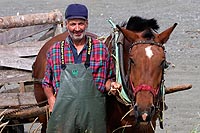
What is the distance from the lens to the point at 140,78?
6.32 meters

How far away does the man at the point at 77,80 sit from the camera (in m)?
6.28

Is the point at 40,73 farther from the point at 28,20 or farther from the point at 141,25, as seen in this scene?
the point at 141,25

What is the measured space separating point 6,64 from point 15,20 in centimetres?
57

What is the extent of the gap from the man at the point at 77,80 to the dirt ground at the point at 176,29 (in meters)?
2.18

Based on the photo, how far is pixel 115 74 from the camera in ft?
21.9

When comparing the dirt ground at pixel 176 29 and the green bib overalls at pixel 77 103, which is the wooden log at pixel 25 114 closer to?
the green bib overalls at pixel 77 103

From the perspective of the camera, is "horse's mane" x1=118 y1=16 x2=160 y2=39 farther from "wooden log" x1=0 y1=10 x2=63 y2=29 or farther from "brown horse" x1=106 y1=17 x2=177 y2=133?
"wooden log" x1=0 y1=10 x2=63 y2=29

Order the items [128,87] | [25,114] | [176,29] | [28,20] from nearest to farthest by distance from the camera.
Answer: [128,87] < [25,114] < [28,20] < [176,29]

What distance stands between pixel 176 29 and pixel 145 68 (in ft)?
48.3

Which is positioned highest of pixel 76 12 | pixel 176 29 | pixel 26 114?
pixel 76 12

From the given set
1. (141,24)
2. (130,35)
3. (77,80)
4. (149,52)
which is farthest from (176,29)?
(77,80)

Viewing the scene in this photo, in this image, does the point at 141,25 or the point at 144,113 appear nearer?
the point at 144,113

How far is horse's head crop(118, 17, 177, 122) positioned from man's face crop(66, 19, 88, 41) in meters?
0.44

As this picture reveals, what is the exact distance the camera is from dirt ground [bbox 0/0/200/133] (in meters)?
11.7
